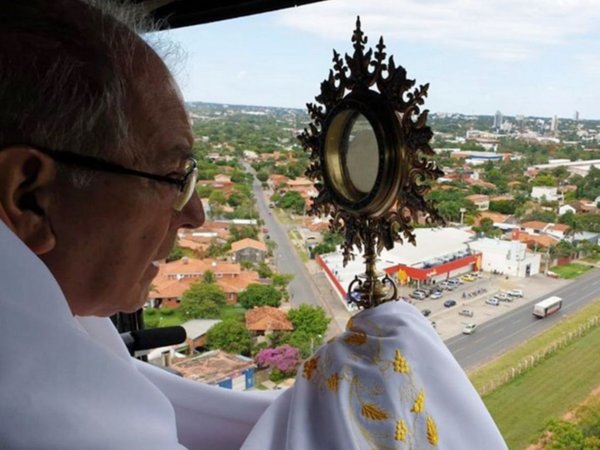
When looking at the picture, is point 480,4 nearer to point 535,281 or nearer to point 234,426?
point 535,281

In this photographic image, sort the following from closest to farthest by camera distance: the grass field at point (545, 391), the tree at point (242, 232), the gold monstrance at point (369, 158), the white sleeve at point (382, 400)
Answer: the white sleeve at point (382, 400) → the gold monstrance at point (369, 158) → the grass field at point (545, 391) → the tree at point (242, 232)

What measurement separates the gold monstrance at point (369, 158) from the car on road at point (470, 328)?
0.56 m

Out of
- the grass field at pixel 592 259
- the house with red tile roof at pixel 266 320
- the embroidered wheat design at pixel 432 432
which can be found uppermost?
the grass field at pixel 592 259

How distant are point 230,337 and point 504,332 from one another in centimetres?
82

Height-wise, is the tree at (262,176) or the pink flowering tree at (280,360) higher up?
the tree at (262,176)

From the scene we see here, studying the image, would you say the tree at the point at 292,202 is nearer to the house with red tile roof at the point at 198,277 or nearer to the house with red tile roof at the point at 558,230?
the house with red tile roof at the point at 198,277

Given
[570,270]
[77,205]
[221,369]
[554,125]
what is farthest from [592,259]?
[77,205]

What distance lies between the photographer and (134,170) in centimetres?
64

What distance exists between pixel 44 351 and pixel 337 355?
401 mm

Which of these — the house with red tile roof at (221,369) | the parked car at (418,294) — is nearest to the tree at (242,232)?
the house with red tile roof at (221,369)

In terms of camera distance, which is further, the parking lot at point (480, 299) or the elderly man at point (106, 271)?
the parking lot at point (480, 299)

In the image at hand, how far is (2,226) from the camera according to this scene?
1.78 feet

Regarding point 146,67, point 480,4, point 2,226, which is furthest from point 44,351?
point 480,4

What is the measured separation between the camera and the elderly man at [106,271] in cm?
54
